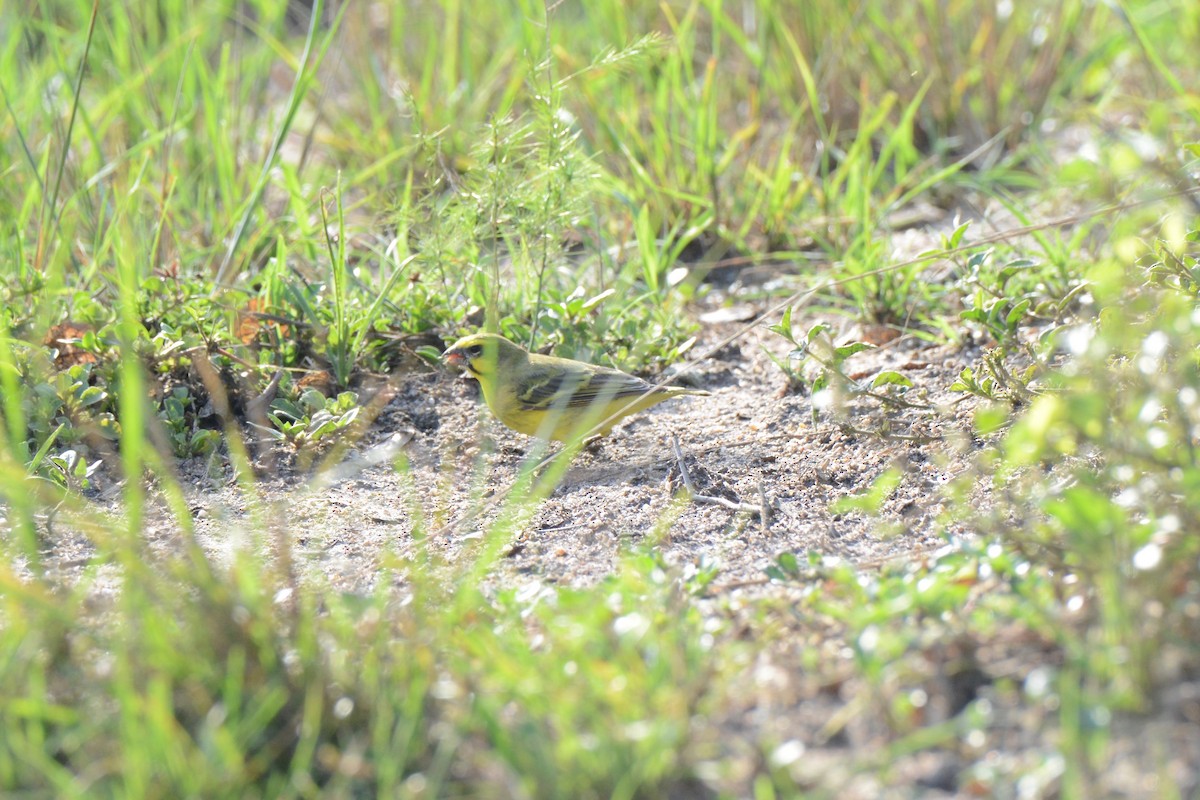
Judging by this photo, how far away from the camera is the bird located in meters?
3.92

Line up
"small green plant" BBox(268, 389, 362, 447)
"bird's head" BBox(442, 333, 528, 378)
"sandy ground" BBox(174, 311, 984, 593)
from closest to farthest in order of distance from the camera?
1. "sandy ground" BBox(174, 311, 984, 593)
2. "small green plant" BBox(268, 389, 362, 447)
3. "bird's head" BBox(442, 333, 528, 378)

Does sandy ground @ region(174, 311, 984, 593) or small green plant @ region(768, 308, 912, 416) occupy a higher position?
small green plant @ region(768, 308, 912, 416)

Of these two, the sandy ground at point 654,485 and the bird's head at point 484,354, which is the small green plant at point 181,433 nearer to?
the sandy ground at point 654,485

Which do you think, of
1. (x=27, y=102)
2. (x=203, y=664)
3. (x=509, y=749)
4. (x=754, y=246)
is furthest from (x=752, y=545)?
(x=27, y=102)

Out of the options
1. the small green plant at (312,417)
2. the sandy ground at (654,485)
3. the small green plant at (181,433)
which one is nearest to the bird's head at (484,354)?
the sandy ground at (654,485)

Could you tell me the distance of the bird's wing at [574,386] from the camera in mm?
3967

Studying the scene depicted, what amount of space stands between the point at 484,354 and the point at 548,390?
25 cm

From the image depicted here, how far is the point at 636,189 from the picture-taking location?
5.43 m

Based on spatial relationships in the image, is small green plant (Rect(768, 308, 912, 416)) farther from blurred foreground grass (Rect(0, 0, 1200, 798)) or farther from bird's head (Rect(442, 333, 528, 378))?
bird's head (Rect(442, 333, 528, 378))

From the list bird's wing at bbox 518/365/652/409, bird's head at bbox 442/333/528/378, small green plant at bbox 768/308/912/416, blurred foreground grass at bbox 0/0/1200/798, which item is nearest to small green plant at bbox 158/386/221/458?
blurred foreground grass at bbox 0/0/1200/798

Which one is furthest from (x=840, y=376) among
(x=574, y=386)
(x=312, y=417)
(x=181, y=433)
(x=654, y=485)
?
A: (x=181, y=433)

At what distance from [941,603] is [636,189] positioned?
11.3 ft

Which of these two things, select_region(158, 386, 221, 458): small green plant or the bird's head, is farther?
the bird's head

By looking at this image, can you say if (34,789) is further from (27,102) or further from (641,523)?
(27,102)
